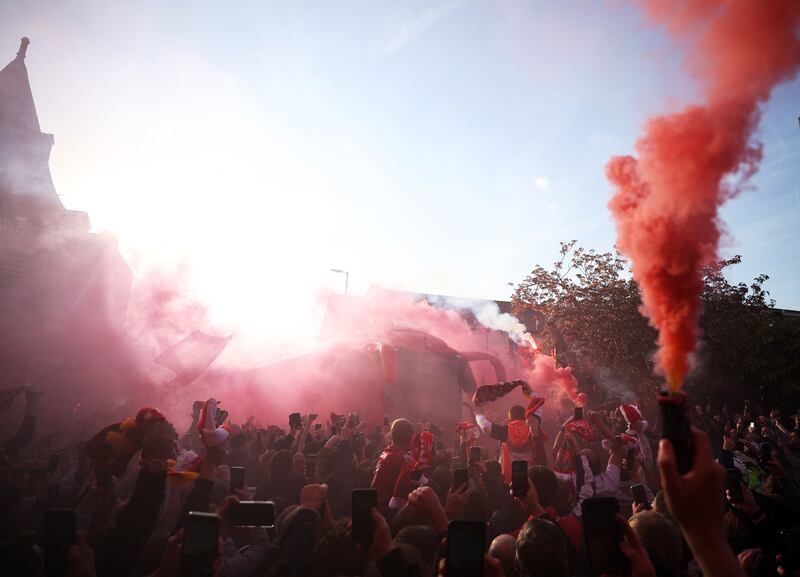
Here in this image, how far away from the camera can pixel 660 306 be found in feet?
11.0

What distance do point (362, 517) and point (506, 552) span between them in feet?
3.81

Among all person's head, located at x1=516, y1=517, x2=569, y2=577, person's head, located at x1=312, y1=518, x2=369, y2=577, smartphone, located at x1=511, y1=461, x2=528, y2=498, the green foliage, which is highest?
the green foliage

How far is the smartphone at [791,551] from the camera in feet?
9.27

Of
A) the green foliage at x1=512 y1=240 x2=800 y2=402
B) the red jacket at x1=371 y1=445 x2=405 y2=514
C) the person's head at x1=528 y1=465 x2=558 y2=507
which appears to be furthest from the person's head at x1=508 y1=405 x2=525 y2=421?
the green foliage at x1=512 y1=240 x2=800 y2=402

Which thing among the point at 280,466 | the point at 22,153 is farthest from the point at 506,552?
the point at 22,153

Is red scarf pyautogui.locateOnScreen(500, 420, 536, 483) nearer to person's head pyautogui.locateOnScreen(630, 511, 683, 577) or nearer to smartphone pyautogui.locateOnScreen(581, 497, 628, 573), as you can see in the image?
person's head pyautogui.locateOnScreen(630, 511, 683, 577)

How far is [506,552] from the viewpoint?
3.40 m

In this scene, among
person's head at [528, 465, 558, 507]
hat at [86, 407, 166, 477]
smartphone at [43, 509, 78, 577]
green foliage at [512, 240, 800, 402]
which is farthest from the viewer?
green foliage at [512, 240, 800, 402]

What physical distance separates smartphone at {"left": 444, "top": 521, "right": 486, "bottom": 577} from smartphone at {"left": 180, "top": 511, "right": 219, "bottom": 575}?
125cm

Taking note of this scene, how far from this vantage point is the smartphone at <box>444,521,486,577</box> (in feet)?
7.86

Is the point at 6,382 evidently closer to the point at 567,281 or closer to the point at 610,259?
the point at 567,281

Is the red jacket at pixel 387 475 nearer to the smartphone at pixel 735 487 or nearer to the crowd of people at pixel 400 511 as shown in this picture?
the crowd of people at pixel 400 511

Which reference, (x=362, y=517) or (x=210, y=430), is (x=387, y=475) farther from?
(x=362, y=517)

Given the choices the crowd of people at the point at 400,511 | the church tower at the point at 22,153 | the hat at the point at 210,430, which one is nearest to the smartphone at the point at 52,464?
the crowd of people at the point at 400,511
